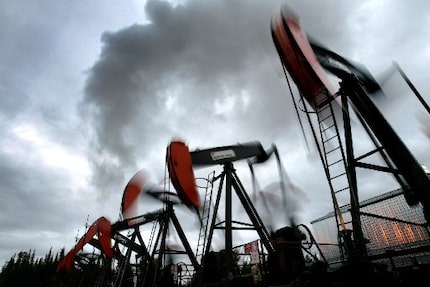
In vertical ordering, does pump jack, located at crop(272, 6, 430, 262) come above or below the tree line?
below

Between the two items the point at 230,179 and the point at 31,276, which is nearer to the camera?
the point at 230,179

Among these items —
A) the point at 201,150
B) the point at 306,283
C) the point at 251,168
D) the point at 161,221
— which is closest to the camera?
the point at 306,283

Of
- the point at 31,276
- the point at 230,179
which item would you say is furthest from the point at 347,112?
the point at 31,276

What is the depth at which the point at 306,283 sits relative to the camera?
4473 millimetres

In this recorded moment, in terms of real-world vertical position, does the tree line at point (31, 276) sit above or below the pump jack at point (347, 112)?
above

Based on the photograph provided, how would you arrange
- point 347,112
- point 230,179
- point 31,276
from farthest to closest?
1. point 31,276
2. point 230,179
3. point 347,112

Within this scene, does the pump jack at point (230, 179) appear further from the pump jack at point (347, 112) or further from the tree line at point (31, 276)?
the tree line at point (31, 276)

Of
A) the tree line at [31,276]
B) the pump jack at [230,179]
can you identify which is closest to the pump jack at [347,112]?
the pump jack at [230,179]

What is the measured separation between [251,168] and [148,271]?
21.0 ft

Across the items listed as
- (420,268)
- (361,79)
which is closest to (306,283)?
(420,268)

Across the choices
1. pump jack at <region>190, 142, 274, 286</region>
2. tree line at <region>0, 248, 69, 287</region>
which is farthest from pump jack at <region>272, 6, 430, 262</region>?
tree line at <region>0, 248, 69, 287</region>

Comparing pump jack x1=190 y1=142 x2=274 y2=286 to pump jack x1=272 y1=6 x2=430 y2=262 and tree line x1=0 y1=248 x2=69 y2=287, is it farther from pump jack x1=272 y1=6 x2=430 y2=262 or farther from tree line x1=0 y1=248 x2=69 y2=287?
tree line x1=0 y1=248 x2=69 y2=287

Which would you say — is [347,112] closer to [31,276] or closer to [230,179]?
[230,179]

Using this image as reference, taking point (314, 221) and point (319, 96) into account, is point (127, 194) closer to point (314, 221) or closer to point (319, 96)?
point (314, 221)
